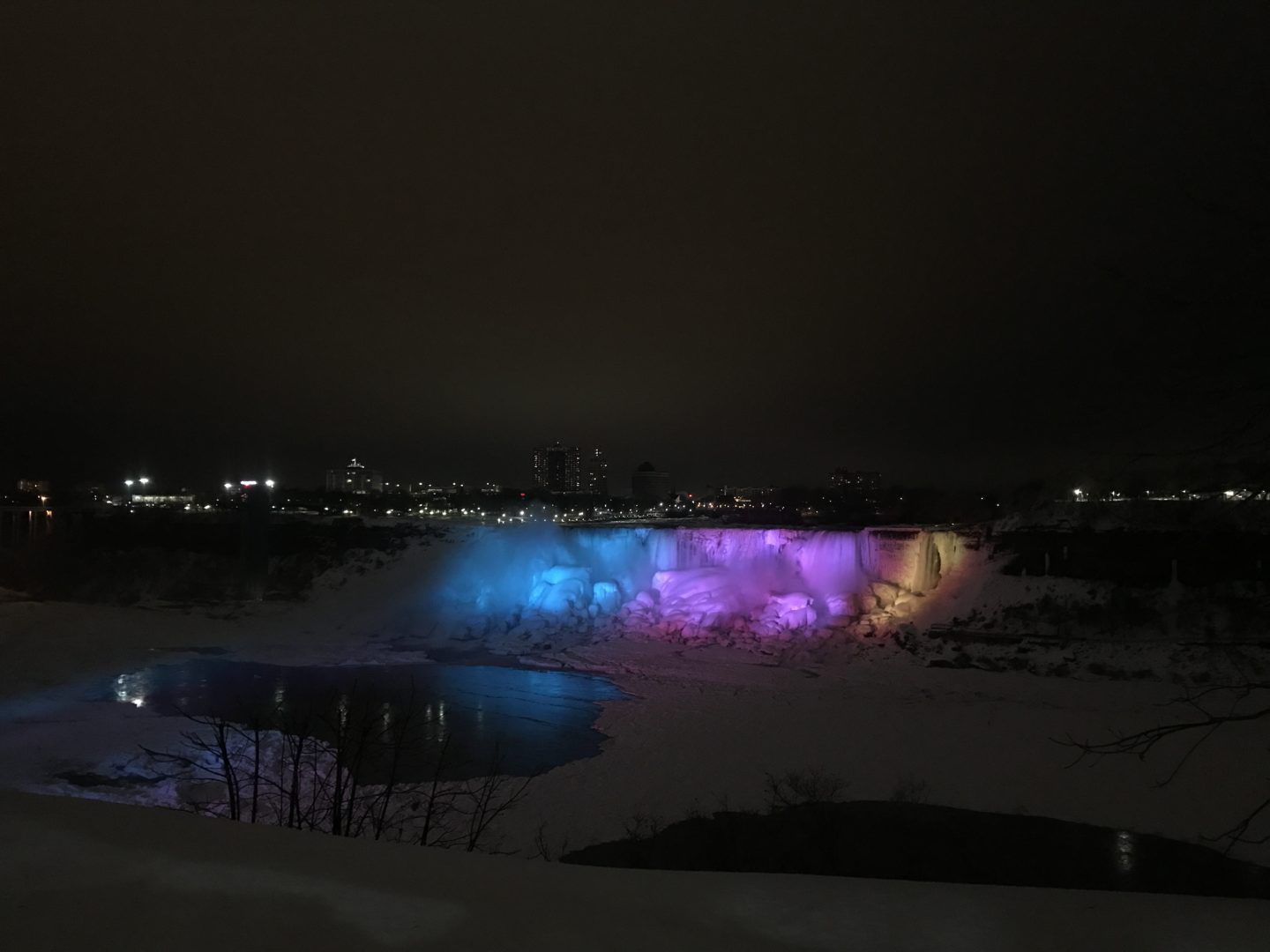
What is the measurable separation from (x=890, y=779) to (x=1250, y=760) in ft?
19.4

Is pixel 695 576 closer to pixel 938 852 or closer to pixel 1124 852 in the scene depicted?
pixel 938 852

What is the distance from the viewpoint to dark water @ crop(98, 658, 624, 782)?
577 inches

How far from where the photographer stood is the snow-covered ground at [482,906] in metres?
2.73

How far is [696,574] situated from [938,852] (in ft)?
67.6

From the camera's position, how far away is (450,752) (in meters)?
14.7

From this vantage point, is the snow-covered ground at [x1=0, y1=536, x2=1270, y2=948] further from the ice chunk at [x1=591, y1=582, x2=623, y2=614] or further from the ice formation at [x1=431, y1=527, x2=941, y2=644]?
the ice chunk at [x1=591, y1=582, x2=623, y2=614]

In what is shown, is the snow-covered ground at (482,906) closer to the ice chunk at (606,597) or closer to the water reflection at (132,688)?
the water reflection at (132,688)

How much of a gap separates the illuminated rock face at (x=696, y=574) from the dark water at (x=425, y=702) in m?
7.05

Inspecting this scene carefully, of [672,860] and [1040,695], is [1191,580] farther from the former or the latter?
[672,860]

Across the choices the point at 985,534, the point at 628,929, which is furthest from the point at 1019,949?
the point at 985,534

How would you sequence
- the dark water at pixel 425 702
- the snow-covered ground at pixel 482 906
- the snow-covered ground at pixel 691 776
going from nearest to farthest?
the snow-covered ground at pixel 482 906 < the snow-covered ground at pixel 691 776 < the dark water at pixel 425 702

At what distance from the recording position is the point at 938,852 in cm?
1074

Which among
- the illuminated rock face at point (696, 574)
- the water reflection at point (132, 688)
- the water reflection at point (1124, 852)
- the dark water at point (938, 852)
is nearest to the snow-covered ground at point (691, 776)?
the water reflection at point (1124, 852)

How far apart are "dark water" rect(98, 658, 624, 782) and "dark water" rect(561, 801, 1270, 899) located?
3995 mm
